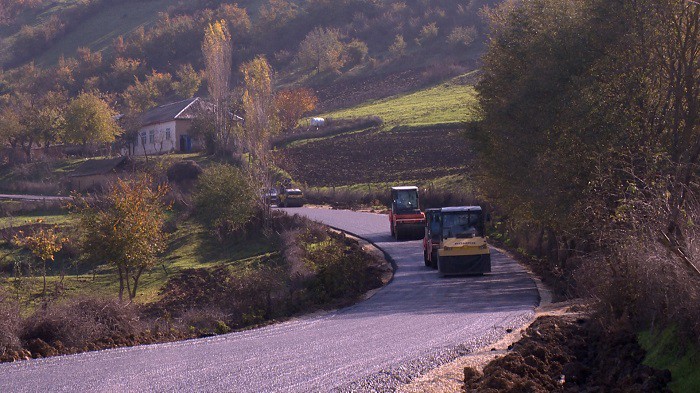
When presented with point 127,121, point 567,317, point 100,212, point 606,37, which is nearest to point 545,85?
point 606,37

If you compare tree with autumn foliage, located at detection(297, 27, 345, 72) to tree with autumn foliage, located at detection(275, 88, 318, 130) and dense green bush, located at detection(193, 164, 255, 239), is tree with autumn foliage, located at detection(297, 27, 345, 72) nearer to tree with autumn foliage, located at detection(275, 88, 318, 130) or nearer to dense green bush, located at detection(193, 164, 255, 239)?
tree with autumn foliage, located at detection(275, 88, 318, 130)

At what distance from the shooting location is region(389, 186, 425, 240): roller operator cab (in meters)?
42.4

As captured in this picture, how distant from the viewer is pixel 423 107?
8606 centimetres

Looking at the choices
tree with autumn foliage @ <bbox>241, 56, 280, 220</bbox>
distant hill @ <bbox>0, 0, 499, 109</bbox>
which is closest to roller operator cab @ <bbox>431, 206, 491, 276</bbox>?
tree with autumn foliage @ <bbox>241, 56, 280, 220</bbox>

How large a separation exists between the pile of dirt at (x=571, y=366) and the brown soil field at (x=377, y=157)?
1716 inches

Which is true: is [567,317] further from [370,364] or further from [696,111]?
[696,111]

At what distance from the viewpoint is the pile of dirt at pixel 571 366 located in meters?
12.7

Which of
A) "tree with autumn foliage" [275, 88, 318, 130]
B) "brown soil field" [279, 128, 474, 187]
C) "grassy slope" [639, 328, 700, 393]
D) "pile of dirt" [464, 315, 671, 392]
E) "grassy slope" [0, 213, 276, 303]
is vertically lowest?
"grassy slope" [0, 213, 276, 303]

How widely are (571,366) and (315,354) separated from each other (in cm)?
462

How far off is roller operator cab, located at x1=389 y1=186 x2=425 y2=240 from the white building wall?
40.8 metres

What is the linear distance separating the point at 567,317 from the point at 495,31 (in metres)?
16.7

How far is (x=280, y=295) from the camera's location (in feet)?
87.2

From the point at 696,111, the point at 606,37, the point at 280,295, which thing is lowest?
the point at 280,295

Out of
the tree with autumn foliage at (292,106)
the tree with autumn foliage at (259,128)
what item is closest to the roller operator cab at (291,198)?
the tree with autumn foliage at (259,128)
